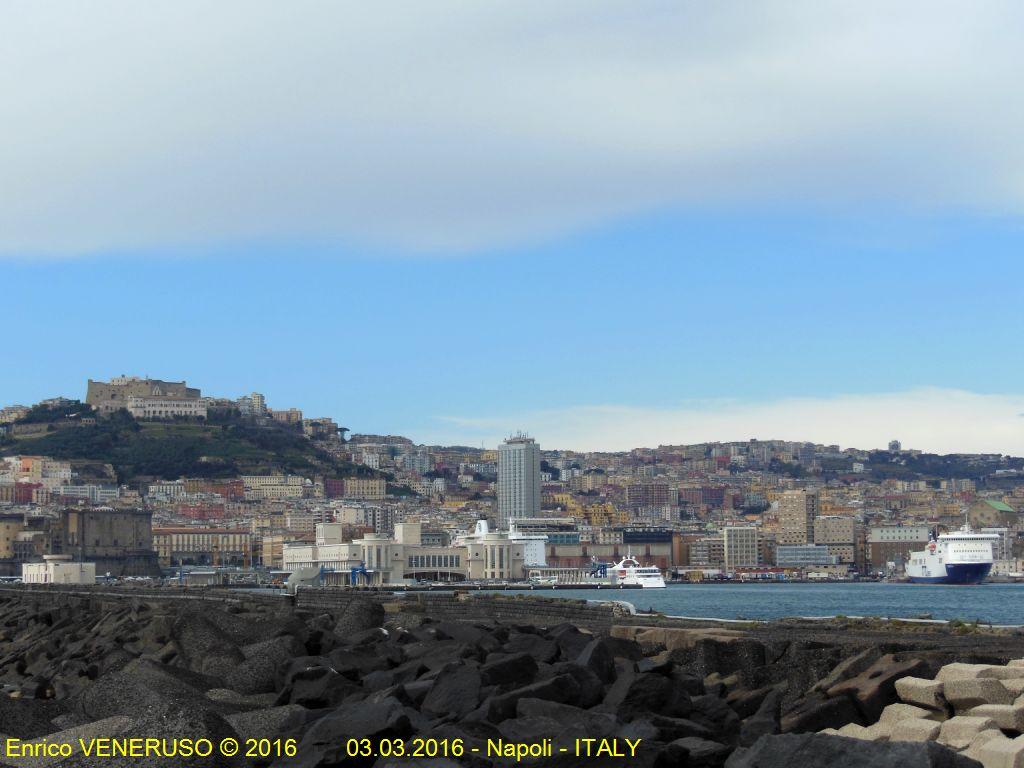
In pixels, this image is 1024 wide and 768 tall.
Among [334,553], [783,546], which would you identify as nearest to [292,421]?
[783,546]

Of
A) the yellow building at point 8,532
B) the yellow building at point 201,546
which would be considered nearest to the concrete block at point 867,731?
the yellow building at point 8,532

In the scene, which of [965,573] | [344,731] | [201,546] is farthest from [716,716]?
[201,546]

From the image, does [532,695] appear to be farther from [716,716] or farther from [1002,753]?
[1002,753]

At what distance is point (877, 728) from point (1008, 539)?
122055 millimetres

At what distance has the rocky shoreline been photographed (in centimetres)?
645

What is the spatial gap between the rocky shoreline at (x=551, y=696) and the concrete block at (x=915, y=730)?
0.01m

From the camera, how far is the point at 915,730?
277 inches

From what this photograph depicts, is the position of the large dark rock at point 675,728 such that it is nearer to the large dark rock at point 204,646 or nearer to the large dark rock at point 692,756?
the large dark rock at point 692,756

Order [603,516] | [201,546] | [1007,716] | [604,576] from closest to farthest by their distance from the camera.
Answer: [1007,716] → [604,576] → [201,546] → [603,516]

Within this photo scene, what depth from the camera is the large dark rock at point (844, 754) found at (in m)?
5.62

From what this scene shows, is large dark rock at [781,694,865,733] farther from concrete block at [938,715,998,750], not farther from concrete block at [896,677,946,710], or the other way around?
concrete block at [938,715,998,750]

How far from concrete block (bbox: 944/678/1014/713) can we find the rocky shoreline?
10 millimetres

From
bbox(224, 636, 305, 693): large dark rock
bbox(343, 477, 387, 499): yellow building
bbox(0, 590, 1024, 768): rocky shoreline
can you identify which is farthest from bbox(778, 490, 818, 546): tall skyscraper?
bbox(224, 636, 305, 693): large dark rock

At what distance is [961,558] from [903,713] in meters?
78.1
